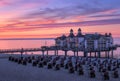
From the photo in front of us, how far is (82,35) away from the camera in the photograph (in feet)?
347

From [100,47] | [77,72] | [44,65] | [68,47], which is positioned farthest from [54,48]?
[77,72]

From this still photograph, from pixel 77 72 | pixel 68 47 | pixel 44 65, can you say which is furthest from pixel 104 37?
pixel 77 72

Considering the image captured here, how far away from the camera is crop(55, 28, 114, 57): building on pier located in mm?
100037

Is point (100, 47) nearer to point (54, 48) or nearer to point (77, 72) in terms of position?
point (54, 48)

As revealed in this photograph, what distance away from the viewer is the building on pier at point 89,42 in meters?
100

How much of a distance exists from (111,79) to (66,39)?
73922mm

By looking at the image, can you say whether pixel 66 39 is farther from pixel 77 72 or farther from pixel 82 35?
pixel 77 72

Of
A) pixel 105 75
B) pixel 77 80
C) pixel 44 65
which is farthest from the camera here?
pixel 44 65

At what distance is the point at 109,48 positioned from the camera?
100562 millimetres

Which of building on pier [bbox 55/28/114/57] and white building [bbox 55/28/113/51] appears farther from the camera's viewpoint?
white building [bbox 55/28/113/51]

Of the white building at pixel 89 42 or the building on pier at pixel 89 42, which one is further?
the white building at pixel 89 42

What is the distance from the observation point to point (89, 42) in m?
103

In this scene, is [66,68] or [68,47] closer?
[66,68]

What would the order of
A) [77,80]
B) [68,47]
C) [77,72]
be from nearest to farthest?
[77,80] < [77,72] < [68,47]
